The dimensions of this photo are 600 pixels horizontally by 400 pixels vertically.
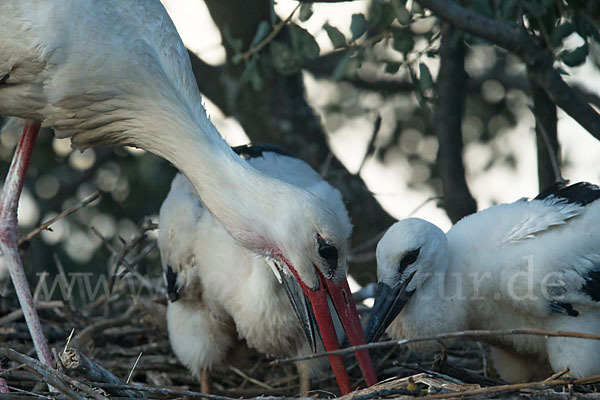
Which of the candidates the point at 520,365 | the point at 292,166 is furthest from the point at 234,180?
the point at 520,365

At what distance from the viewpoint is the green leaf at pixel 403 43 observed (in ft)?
15.5

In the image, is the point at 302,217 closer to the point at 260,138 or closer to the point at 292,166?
the point at 292,166

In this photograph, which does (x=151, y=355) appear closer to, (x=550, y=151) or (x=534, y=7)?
(x=550, y=151)

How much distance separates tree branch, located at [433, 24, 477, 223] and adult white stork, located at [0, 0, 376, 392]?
60.2 inches

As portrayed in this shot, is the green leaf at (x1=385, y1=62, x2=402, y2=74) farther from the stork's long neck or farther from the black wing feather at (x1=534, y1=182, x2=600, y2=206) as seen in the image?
the stork's long neck

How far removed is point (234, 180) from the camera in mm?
4078

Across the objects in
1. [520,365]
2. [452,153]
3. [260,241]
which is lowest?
[520,365]

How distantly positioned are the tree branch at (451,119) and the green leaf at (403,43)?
669mm

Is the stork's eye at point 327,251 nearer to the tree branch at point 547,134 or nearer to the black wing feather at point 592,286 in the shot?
the black wing feather at point 592,286

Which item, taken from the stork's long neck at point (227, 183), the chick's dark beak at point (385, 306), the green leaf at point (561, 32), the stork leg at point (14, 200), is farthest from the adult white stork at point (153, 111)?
the green leaf at point (561, 32)

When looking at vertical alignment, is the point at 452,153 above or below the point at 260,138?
above

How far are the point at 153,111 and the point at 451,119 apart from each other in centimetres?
197

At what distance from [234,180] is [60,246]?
140 inches

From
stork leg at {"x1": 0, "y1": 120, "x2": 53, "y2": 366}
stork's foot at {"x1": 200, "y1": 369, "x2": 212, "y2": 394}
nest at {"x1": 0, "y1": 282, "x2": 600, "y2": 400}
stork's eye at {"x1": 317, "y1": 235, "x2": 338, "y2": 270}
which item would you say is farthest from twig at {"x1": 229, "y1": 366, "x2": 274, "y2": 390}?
stork's eye at {"x1": 317, "y1": 235, "x2": 338, "y2": 270}
